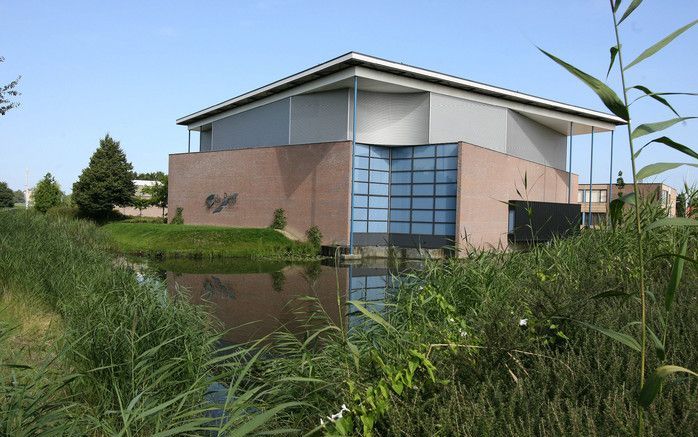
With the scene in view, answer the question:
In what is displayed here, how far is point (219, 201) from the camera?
35.9 m

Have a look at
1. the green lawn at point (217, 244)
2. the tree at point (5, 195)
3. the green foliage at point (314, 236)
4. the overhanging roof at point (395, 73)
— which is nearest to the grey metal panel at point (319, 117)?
the overhanging roof at point (395, 73)

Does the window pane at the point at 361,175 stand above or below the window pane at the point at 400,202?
above

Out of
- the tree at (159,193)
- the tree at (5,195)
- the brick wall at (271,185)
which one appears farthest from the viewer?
the tree at (5,195)

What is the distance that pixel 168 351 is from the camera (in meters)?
5.01

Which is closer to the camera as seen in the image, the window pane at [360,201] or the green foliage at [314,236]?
the green foliage at [314,236]

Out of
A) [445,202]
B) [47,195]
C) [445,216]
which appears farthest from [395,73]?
[47,195]

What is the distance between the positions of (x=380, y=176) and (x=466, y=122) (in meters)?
5.63

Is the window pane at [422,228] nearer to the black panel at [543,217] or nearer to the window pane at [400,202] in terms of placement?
the window pane at [400,202]

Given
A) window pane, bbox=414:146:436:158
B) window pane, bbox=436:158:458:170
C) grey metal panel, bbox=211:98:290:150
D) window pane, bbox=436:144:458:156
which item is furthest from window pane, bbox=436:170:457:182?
grey metal panel, bbox=211:98:290:150

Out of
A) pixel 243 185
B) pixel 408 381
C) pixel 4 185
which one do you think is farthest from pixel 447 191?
pixel 4 185

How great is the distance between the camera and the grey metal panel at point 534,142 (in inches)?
1318

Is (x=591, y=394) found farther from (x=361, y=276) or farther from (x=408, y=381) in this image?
(x=361, y=276)

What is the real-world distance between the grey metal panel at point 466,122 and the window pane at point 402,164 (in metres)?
1.55

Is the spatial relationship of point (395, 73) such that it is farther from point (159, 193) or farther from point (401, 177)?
→ point (159, 193)
